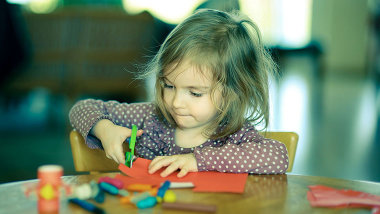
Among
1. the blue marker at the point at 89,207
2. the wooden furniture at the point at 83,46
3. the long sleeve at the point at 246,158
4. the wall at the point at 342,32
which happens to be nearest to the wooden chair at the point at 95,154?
the long sleeve at the point at 246,158

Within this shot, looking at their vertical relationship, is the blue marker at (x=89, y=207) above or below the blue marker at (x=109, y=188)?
below

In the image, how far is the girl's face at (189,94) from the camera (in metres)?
0.96

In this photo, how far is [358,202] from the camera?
2.16 ft

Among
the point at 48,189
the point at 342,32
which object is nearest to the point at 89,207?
the point at 48,189

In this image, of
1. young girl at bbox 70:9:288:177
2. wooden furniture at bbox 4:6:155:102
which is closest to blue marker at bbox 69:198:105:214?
young girl at bbox 70:9:288:177

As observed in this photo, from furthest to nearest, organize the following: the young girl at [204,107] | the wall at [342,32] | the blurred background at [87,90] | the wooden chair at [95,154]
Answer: the wall at [342,32] → the blurred background at [87,90] → the wooden chair at [95,154] → the young girl at [204,107]

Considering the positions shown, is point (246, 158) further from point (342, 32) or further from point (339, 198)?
point (342, 32)

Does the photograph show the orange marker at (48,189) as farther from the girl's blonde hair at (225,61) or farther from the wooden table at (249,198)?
the girl's blonde hair at (225,61)

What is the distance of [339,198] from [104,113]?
0.62m

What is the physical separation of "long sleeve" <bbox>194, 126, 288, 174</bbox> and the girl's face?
0.11m

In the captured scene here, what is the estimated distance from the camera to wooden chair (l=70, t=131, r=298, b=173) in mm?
1024

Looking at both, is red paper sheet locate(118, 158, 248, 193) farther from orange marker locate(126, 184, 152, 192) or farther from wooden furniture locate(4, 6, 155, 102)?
wooden furniture locate(4, 6, 155, 102)

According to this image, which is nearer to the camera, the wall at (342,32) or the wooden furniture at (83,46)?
the wooden furniture at (83,46)

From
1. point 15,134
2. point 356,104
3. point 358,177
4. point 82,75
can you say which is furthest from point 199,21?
point 356,104
